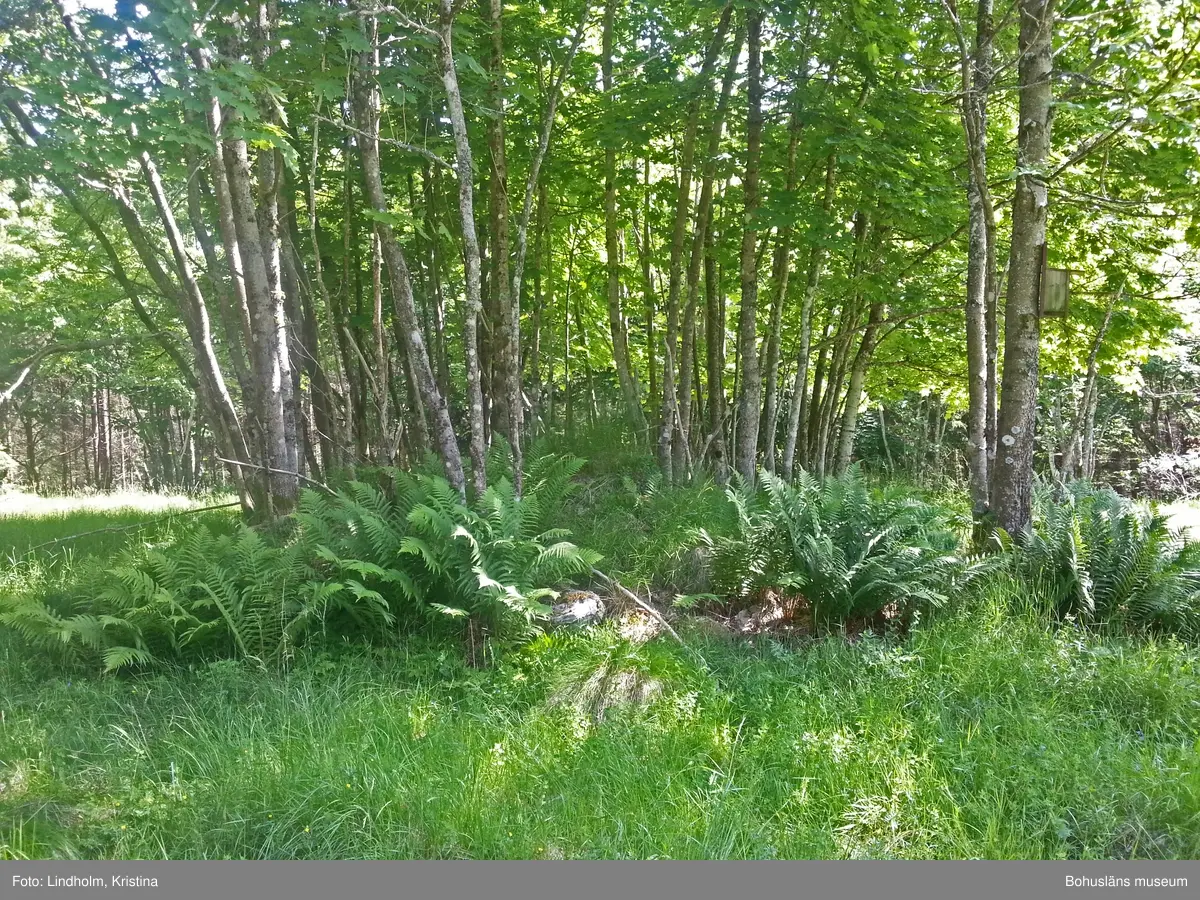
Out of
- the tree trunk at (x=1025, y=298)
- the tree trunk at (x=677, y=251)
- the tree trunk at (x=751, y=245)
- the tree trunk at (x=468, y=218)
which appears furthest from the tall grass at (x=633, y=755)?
the tree trunk at (x=677, y=251)

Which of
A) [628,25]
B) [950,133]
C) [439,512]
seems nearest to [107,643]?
[439,512]

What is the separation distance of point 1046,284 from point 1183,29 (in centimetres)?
204

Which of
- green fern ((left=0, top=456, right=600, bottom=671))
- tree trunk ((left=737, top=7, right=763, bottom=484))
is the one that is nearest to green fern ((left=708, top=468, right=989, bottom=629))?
green fern ((left=0, top=456, right=600, bottom=671))

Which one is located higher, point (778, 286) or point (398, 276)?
point (778, 286)

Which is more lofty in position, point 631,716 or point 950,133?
point 950,133

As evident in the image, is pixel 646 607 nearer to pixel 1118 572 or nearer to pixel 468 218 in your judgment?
pixel 468 218

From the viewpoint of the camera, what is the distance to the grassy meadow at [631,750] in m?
2.75

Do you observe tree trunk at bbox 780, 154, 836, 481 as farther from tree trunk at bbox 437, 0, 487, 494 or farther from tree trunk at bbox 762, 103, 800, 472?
tree trunk at bbox 437, 0, 487, 494

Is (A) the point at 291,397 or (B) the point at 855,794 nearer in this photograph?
(B) the point at 855,794

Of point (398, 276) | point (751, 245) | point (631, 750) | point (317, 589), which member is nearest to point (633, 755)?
point (631, 750)

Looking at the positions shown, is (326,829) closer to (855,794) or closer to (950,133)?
(855,794)

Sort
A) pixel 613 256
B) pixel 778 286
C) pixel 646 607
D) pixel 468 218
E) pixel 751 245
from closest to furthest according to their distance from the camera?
pixel 646 607 → pixel 468 218 → pixel 751 245 → pixel 778 286 → pixel 613 256

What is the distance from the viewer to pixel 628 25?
26.9ft

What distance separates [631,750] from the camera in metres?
3.31
